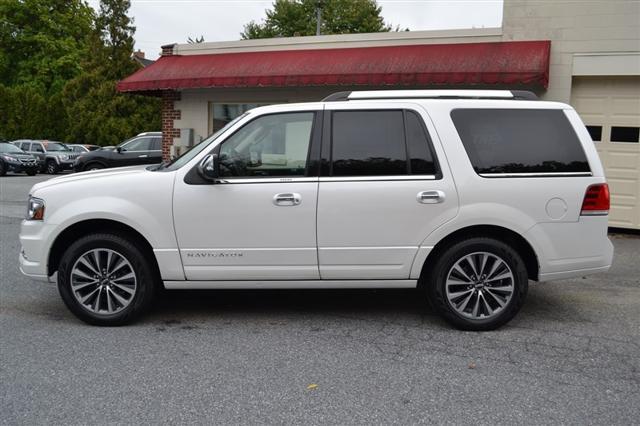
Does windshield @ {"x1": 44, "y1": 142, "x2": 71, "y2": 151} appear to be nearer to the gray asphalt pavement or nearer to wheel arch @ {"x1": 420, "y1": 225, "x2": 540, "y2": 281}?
the gray asphalt pavement

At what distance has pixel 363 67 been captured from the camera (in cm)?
1166

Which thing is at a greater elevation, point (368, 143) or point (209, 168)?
point (368, 143)

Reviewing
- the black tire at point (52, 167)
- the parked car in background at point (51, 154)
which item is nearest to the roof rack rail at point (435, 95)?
the parked car in background at point (51, 154)

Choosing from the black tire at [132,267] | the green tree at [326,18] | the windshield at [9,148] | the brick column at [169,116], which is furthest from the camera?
the green tree at [326,18]

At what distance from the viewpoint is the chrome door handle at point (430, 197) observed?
505 centimetres

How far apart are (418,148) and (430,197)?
422 millimetres

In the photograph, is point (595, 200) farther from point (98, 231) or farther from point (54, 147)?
point (54, 147)

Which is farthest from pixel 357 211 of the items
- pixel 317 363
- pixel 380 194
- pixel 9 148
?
pixel 9 148

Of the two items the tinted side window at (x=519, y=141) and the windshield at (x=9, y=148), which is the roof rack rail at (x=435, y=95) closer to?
the tinted side window at (x=519, y=141)

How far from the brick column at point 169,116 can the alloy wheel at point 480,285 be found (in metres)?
10.4

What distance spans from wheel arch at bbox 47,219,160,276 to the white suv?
0.02m

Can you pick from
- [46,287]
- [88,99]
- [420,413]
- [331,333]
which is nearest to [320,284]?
[331,333]

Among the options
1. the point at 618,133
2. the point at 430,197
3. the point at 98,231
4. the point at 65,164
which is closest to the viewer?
the point at 430,197

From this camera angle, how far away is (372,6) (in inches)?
1861
